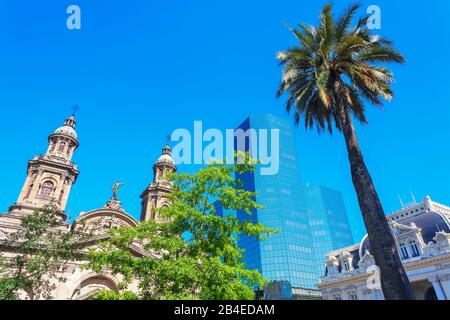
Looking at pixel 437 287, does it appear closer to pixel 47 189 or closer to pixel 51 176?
pixel 47 189

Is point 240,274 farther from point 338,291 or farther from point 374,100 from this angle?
point 338,291

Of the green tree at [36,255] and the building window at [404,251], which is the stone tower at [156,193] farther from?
the building window at [404,251]

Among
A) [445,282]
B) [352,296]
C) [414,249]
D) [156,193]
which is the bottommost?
[445,282]

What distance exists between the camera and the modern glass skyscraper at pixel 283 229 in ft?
322

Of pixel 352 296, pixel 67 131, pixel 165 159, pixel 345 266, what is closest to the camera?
pixel 352 296

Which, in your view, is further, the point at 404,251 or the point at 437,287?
the point at 404,251

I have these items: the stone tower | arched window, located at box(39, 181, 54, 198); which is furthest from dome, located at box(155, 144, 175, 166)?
arched window, located at box(39, 181, 54, 198)

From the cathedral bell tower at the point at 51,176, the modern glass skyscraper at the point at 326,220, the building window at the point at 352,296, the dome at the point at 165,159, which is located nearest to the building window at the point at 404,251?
the building window at the point at 352,296

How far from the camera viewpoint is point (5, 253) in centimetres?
3012

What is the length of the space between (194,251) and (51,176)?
3843 centimetres

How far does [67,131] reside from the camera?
48.6 m

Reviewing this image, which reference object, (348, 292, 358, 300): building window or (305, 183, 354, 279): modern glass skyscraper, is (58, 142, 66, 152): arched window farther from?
(305, 183, 354, 279): modern glass skyscraper

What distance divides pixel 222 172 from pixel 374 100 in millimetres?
8693

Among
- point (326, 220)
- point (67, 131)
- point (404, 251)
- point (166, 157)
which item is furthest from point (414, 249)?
point (326, 220)
